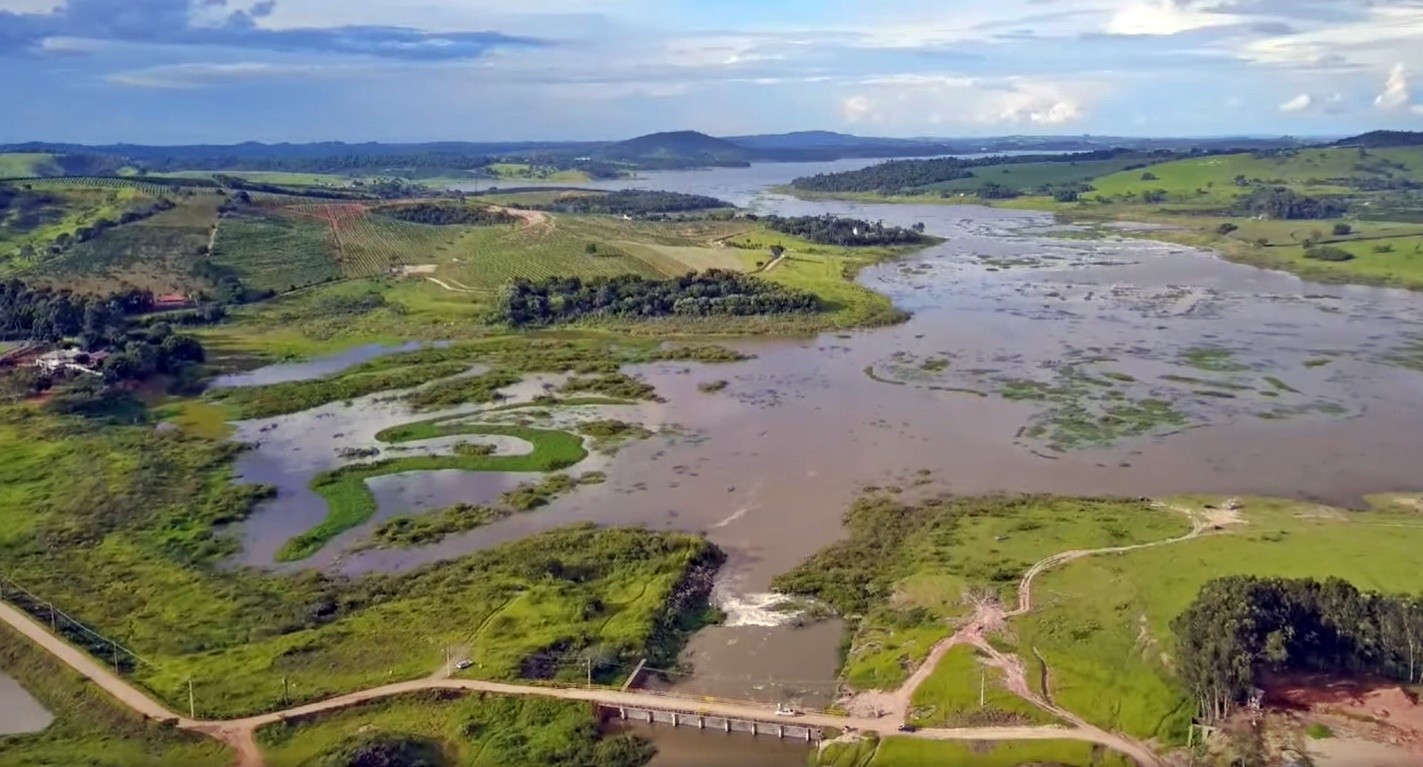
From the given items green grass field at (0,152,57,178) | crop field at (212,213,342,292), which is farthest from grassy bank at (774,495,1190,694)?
green grass field at (0,152,57,178)

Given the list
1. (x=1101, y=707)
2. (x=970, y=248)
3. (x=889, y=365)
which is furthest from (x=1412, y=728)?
(x=970, y=248)

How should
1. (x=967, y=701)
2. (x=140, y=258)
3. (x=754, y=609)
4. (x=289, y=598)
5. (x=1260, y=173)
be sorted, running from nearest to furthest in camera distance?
1. (x=967, y=701)
2. (x=754, y=609)
3. (x=289, y=598)
4. (x=140, y=258)
5. (x=1260, y=173)

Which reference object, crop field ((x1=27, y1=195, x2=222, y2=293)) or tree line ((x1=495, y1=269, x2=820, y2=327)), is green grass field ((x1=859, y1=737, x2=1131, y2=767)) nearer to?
tree line ((x1=495, y1=269, x2=820, y2=327))

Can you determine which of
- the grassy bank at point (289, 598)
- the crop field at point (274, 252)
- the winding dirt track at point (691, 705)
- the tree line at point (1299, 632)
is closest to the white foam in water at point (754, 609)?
the grassy bank at point (289, 598)

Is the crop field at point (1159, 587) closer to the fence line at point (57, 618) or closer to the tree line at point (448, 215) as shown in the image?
the fence line at point (57, 618)

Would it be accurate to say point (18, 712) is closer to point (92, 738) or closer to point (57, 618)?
point (92, 738)

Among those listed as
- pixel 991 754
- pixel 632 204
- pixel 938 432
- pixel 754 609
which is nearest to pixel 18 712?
pixel 754 609

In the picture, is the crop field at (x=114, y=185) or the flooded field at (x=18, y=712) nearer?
the flooded field at (x=18, y=712)

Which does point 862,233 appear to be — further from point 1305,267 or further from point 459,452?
point 459,452
